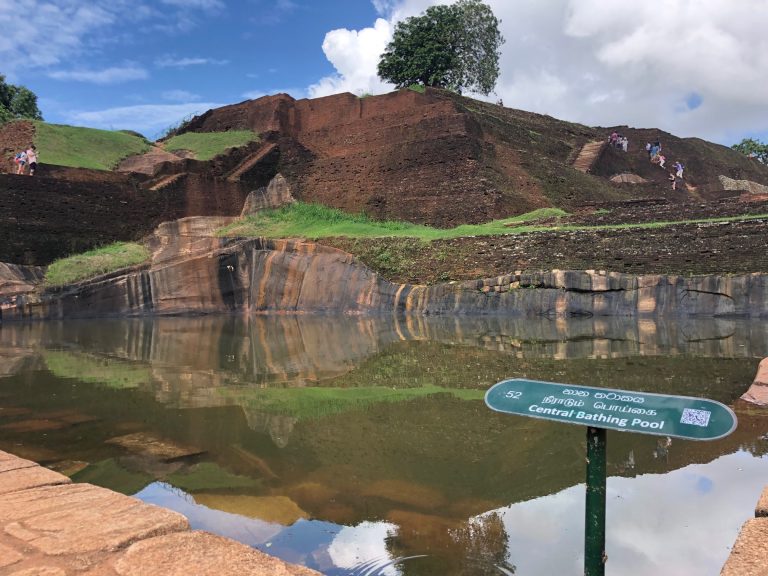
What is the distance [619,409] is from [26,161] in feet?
71.6

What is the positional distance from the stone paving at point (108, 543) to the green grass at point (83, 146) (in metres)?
19.9

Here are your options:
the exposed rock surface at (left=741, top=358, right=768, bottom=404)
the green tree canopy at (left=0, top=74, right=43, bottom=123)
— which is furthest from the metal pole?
the green tree canopy at (left=0, top=74, right=43, bottom=123)

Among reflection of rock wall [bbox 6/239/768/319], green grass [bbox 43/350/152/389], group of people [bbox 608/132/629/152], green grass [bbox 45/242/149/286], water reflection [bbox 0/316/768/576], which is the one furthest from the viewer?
group of people [bbox 608/132/629/152]

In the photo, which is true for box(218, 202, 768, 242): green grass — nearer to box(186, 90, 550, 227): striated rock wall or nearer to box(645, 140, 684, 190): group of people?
box(186, 90, 550, 227): striated rock wall

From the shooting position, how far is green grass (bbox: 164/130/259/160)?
24609 millimetres

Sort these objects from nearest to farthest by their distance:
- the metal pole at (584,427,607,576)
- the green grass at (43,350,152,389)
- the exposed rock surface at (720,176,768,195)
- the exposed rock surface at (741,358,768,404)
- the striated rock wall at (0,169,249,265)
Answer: the metal pole at (584,427,607,576), the exposed rock surface at (741,358,768,404), the green grass at (43,350,152,389), the striated rock wall at (0,169,249,265), the exposed rock surface at (720,176,768,195)

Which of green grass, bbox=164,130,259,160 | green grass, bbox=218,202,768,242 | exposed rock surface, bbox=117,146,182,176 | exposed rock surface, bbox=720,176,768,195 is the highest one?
green grass, bbox=164,130,259,160

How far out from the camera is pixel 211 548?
2.32 m

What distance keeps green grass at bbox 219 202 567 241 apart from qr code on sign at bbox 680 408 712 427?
50.5 ft

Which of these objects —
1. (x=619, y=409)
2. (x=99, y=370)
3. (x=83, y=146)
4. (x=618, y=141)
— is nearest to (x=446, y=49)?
(x=618, y=141)

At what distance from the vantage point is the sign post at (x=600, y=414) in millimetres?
1957

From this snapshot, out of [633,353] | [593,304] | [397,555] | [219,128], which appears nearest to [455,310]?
[593,304]

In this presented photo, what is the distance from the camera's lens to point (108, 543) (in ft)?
7.60

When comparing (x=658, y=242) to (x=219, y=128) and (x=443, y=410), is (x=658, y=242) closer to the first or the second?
(x=443, y=410)
